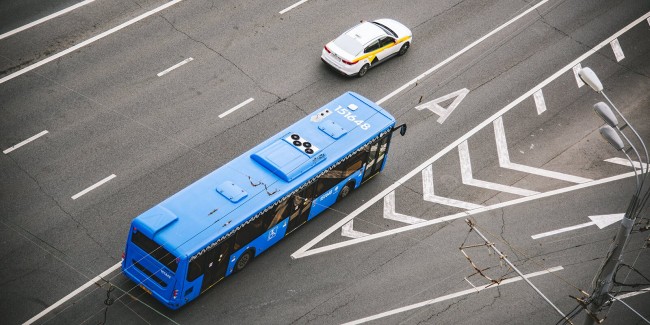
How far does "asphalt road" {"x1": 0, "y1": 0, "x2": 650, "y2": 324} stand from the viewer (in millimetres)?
23875

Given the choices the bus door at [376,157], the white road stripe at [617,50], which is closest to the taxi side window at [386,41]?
the bus door at [376,157]

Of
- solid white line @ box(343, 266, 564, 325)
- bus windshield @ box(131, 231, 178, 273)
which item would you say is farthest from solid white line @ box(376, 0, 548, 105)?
→ bus windshield @ box(131, 231, 178, 273)

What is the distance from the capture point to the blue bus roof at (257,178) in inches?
864

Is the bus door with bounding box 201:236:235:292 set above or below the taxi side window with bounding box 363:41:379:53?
below

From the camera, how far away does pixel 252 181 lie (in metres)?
23.8

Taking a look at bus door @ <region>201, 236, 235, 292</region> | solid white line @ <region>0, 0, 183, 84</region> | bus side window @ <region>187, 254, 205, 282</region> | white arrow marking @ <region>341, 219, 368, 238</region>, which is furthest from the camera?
solid white line @ <region>0, 0, 183, 84</region>

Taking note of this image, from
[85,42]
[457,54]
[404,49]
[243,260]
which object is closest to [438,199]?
[243,260]

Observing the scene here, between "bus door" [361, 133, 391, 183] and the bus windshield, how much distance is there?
8016mm

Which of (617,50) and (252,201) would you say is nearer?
(252,201)

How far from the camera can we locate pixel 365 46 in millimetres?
31484

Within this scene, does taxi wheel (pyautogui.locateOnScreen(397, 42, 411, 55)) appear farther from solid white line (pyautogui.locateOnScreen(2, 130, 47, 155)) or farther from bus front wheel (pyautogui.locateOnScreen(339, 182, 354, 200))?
solid white line (pyautogui.locateOnScreen(2, 130, 47, 155))

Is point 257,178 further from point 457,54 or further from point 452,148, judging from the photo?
point 457,54

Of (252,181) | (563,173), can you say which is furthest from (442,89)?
(252,181)

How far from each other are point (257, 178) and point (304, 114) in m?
6.45
